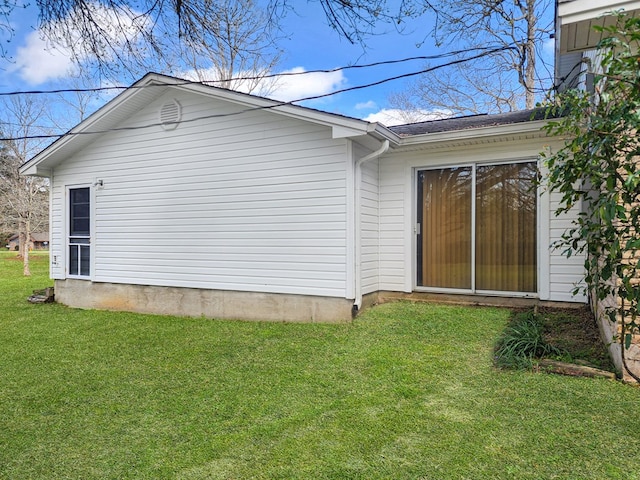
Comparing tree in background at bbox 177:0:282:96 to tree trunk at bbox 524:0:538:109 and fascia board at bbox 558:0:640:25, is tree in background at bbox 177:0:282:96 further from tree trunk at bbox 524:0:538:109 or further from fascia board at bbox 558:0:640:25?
tree trunk at bbox 524:0:538:109

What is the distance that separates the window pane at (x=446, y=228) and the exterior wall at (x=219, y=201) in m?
1.48

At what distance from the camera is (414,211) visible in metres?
6.55

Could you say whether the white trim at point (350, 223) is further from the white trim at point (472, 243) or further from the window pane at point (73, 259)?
the window pane at point (73, 259)

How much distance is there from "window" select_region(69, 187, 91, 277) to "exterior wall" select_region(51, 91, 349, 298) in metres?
0.20

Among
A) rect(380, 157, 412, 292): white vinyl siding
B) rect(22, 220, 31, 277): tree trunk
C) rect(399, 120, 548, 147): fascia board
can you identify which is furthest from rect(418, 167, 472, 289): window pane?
rect(22, 220, 31, 277): tree trunk

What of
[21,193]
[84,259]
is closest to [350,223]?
[84,259]

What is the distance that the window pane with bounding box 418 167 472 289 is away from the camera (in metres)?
6.26

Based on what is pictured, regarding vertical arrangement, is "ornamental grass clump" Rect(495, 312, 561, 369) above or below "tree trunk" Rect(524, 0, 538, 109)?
below

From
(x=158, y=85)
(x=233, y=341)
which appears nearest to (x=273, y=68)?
(x=158, y=85)

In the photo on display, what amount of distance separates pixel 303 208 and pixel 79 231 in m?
5.38

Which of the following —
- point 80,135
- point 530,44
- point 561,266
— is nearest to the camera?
point 561,266

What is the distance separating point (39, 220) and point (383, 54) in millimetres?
17843

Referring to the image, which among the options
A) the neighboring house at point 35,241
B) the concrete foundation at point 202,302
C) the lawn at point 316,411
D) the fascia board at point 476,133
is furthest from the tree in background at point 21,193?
the neighboring house at point 35,241

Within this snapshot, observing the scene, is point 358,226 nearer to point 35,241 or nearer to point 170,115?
point 170,115
